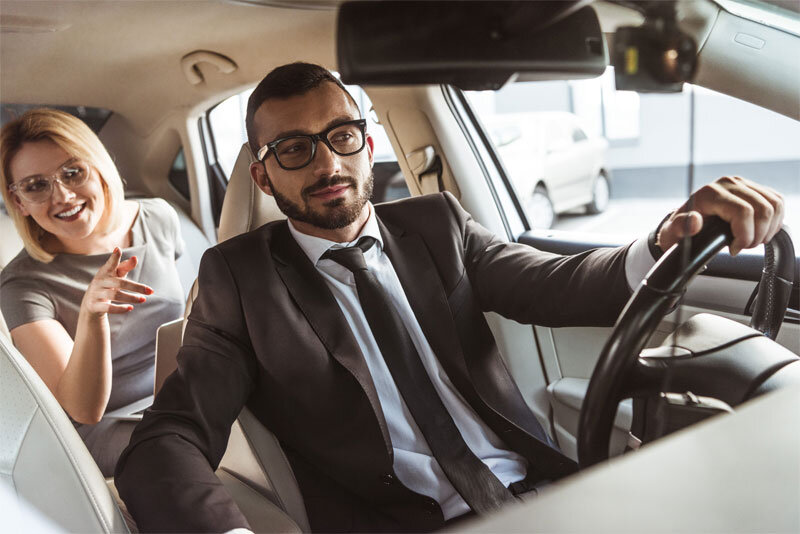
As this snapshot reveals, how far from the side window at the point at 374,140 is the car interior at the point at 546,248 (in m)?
0.02

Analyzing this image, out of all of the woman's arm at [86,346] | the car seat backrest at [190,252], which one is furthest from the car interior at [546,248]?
the car seat backrest at [190,252]

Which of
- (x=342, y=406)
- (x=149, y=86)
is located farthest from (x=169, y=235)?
(x=342, y=406)

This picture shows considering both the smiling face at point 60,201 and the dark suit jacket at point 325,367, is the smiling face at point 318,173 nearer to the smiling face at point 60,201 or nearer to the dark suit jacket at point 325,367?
the dark suit jacket at point 325,367

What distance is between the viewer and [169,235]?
5.92 ft

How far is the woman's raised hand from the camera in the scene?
1.24 m

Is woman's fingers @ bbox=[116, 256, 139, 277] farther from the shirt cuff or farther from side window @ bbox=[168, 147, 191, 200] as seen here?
the shirt cuff

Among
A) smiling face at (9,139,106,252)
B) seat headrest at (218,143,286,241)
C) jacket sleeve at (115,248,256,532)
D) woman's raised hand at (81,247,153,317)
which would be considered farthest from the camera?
smiling face at (9,139,106,252)

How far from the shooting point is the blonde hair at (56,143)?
5.04 feet

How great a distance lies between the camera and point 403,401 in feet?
3.82

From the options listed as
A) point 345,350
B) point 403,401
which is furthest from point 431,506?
point 345,350

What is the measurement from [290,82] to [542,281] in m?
0.56

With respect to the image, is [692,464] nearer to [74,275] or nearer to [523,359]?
[523,359]

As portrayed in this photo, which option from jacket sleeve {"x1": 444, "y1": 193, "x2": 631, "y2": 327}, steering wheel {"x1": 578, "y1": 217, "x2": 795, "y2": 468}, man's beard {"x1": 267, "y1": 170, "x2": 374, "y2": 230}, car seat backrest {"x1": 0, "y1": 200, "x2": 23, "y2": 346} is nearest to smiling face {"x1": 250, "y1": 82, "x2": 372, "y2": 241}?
man's beard {"x1": 267, "y1": 170, "x2": 374, "y2": 230}

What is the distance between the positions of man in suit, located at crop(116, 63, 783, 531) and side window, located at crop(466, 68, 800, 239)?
0.11m
